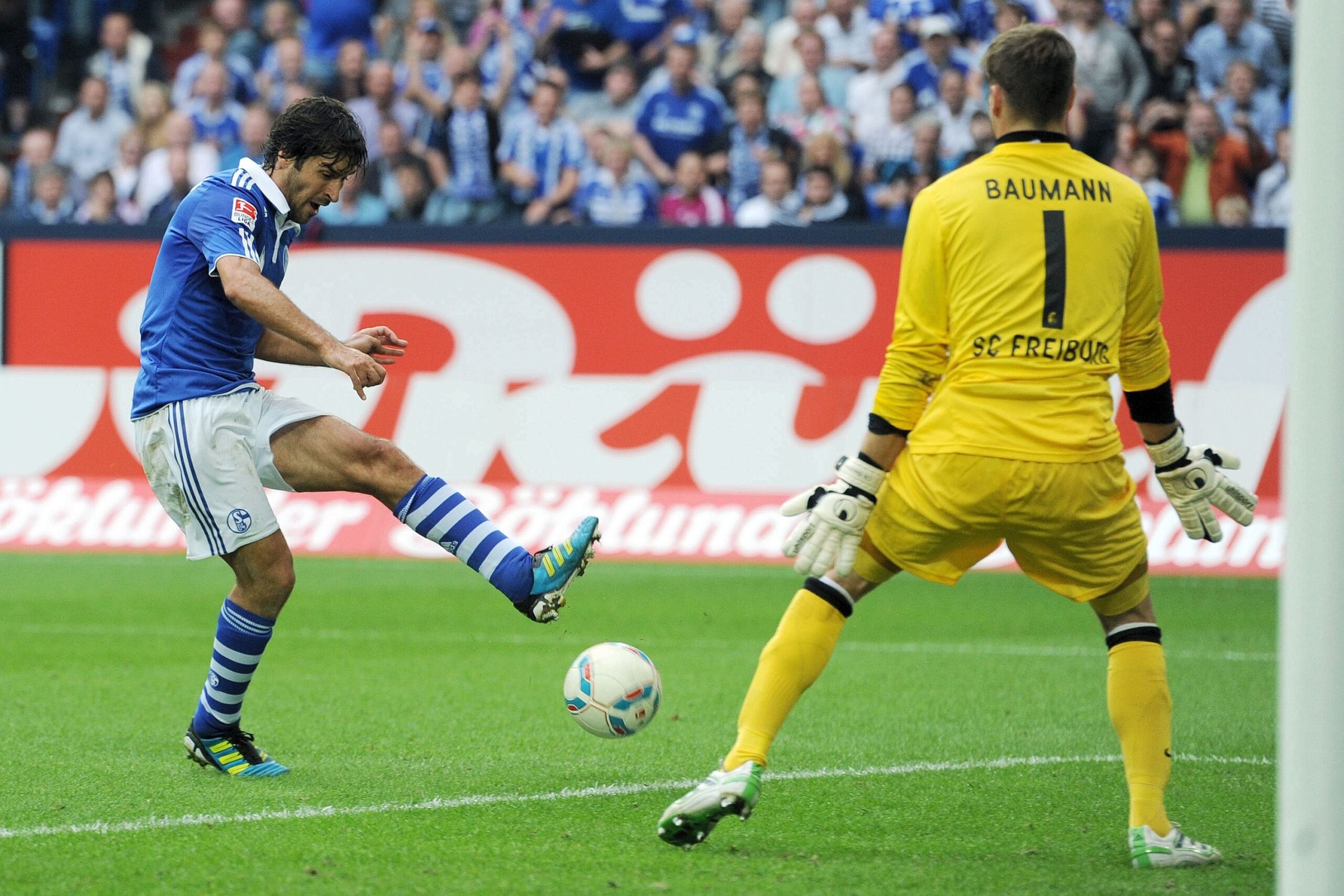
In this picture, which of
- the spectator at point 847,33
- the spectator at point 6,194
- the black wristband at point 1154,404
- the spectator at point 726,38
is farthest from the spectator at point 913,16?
the black wristband at point 1154,404

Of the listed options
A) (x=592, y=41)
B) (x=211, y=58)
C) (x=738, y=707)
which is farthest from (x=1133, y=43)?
(x=738, y=707)

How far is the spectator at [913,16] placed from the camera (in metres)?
16.1

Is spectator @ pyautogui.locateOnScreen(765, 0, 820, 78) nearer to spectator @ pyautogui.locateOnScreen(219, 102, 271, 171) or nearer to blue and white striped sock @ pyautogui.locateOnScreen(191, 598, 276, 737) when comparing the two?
spectator @ pyautogui.locateOnScreen(219, 102, 271, 171)

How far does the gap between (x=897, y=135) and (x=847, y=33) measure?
5.18 ft

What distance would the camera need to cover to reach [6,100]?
62.4 feet

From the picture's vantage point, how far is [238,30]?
60.6ft

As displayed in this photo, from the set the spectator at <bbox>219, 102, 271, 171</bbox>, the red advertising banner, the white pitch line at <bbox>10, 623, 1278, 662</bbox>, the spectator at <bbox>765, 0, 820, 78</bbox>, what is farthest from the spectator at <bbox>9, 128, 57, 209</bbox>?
the white pitch line at <bbox>10, 623, 1278, 662</bbox>

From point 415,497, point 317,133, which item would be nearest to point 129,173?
point 317,133

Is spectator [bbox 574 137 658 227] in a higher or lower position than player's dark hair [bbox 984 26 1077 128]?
lower

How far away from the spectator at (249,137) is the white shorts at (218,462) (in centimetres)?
1068

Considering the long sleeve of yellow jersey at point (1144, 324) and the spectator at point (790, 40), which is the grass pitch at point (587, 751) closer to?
the long sleeve of yellow jersey at point (1144, 324)

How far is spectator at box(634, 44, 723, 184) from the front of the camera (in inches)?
632

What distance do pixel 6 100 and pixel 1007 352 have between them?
55.0 ft

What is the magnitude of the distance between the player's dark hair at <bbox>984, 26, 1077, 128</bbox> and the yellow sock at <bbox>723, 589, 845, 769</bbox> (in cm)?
137
